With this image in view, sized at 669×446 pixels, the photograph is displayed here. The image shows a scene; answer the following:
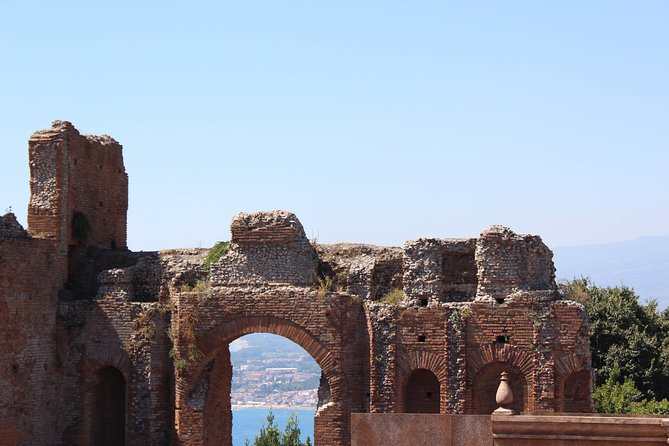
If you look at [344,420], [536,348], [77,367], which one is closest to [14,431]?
[77,367]

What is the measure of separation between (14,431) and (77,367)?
208 centimetres

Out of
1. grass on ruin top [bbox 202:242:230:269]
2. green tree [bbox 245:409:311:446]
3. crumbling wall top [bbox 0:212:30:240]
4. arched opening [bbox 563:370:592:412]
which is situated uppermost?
crumbling wall top [bbox 0:212:30:240]

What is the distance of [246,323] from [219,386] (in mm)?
1954

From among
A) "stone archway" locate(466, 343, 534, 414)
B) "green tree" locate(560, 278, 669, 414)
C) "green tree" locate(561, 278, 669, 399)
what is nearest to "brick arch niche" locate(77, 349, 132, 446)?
"stone archway" locate(466, 343, 534, 414)

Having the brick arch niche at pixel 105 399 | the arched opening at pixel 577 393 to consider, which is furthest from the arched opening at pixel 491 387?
the brick arch niche at pixel 105 399

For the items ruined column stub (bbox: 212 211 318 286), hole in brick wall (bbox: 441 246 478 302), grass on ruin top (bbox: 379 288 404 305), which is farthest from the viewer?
ruined column stub (bbox: 212 211 318 286)

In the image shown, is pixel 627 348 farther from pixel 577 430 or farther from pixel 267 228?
pixel 577 430

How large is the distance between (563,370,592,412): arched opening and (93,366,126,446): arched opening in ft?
30.3

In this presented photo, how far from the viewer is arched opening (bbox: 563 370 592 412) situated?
23750 mm

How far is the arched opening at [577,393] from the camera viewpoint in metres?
23.8

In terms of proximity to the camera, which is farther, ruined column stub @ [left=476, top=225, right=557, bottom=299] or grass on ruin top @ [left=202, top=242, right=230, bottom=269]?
grass on ruin top @ [left=202, top=242, right=230, bottom=269]

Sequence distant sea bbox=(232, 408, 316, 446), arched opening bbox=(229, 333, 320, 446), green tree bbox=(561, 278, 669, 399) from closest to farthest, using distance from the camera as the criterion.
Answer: green tree bbox=(561, 278, 669, 399)
distant sea bbox=(232, 408, 316, 446)
arched opening bbox=(229, 333, 320, 446)

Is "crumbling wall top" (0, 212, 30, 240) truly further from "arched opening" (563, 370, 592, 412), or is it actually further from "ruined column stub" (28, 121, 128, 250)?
"arched opening" (563, 370, 592, 412)

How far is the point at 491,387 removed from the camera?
24.3 m
